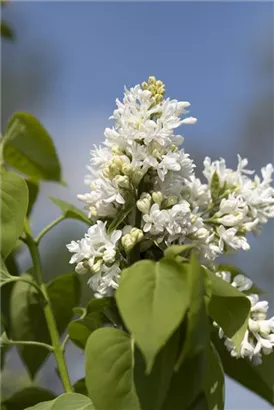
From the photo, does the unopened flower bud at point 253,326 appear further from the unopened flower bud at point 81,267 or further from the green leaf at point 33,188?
the green leaf at point 33,188

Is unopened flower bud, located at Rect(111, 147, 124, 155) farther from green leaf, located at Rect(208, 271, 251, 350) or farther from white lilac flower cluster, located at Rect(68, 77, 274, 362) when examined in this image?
green leaf, located at Rect(208, 271, 251, 350)

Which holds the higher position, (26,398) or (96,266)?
(96,266)

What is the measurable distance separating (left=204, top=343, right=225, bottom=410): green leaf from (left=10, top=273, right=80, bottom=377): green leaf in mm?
215

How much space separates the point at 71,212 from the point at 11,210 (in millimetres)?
114

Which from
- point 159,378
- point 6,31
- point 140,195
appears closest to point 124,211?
point 140,195

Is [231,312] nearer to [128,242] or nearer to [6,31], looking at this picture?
[128,242]

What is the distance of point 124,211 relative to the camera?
43 cm

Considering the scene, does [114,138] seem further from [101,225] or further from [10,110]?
[10,110]

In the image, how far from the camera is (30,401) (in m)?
0.56

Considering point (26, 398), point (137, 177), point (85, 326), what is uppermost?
point (137, 177)

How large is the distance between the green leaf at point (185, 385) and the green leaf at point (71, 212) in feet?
0.71

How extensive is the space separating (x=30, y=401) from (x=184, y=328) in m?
0.25

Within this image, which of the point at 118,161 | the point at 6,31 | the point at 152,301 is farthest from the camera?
the point at 6,31

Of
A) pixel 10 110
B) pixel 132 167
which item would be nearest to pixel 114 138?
pixel 132 167
